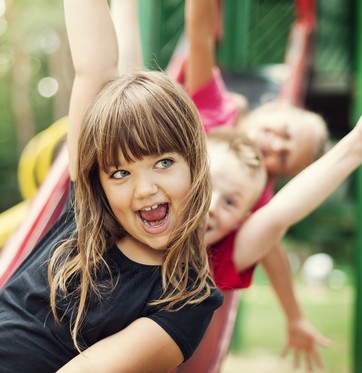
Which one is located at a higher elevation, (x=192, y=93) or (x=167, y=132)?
(x=167, y=132)

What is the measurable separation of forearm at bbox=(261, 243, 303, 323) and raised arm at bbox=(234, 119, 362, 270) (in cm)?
40

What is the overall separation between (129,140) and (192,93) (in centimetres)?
145

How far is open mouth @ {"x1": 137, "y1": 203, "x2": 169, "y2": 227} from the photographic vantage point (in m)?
1.46

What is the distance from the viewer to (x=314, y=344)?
2576 millimetres

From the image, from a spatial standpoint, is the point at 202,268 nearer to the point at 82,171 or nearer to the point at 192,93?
the point at 82,171

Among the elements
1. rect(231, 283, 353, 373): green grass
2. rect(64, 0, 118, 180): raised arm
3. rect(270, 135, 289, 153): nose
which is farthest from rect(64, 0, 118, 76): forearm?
rect(231, 283, 353, 373): green grass

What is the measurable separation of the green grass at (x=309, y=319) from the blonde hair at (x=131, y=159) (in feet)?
7.34

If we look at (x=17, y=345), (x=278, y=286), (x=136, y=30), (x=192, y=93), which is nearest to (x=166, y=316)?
(x=17, y=345)

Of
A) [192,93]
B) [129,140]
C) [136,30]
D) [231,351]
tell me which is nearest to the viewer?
[129,140]

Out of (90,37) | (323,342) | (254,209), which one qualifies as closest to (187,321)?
(90,37)

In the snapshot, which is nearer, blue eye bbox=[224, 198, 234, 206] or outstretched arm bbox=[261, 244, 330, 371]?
blue eye bbox=[224, 198, 234, 206]

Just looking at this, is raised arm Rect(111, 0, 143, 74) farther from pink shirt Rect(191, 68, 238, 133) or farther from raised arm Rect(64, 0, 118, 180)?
pink shirt Rect(191, 68, 238, 133)

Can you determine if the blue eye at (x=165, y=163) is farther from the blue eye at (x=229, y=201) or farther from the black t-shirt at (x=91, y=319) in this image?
the blue eye at (x=229, y=201)

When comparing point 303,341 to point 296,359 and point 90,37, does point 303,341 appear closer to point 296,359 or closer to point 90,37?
point 296,359
